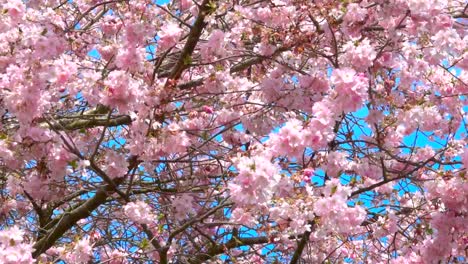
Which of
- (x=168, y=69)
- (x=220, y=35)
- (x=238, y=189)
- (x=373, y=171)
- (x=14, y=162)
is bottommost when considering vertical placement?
(x=238, y=189)

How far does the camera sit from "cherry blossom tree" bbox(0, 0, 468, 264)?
14.0 ft

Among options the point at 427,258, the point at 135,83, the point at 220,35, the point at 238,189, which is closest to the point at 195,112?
the point at 220,35

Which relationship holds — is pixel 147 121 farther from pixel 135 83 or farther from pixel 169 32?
pixel 169 32

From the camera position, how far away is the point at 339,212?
4.24 m

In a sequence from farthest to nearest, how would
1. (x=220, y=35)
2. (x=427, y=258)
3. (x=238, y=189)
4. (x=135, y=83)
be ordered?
(x=427, y=258) → (x=220, y=35) → (x=135, y=83) → (x=238, y=189)

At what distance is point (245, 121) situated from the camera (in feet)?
17.7

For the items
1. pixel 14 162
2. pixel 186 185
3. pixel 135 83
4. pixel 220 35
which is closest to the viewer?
pixel 135 83

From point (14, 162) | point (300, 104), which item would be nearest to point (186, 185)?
point (300, 104)

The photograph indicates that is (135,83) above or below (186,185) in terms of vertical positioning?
below

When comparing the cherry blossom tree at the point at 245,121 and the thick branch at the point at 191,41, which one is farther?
the thick branch at the point at 191,41

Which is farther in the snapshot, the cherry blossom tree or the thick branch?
the thick branch

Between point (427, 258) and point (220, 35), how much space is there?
2208 mm

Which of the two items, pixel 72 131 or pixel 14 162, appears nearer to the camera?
pixel 14 162

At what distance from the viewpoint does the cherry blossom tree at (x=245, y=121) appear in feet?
14.0
